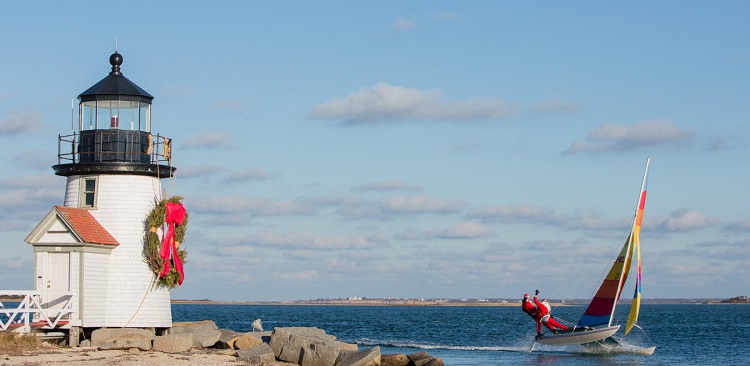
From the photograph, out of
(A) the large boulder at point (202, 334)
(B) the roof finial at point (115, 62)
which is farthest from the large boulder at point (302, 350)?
(B) the roof finial at point (115, 62)

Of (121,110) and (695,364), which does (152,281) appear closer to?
(121,110)

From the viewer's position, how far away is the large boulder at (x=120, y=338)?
85.8 feet

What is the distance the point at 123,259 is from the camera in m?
27.7

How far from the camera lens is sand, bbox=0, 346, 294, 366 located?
2281 cm

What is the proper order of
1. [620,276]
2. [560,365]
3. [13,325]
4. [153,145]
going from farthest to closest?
[620,276] < [560,365] < [153,145] < [13,325]

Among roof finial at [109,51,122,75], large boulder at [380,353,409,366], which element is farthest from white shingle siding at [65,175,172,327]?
large boulder at [380,353,409,366]

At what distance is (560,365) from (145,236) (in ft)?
53.8

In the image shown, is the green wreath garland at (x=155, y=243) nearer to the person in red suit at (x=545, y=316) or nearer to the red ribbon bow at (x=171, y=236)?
the red ribbon bow at (x=171, y=236)

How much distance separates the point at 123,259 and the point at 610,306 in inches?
849

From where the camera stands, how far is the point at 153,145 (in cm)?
2839

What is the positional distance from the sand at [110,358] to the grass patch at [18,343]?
0.28 m

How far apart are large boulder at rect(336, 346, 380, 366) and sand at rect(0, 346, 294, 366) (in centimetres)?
152

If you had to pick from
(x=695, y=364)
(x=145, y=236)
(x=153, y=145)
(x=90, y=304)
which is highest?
(x=153, y=145)

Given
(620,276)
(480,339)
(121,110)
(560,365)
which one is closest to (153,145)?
(121,110)
